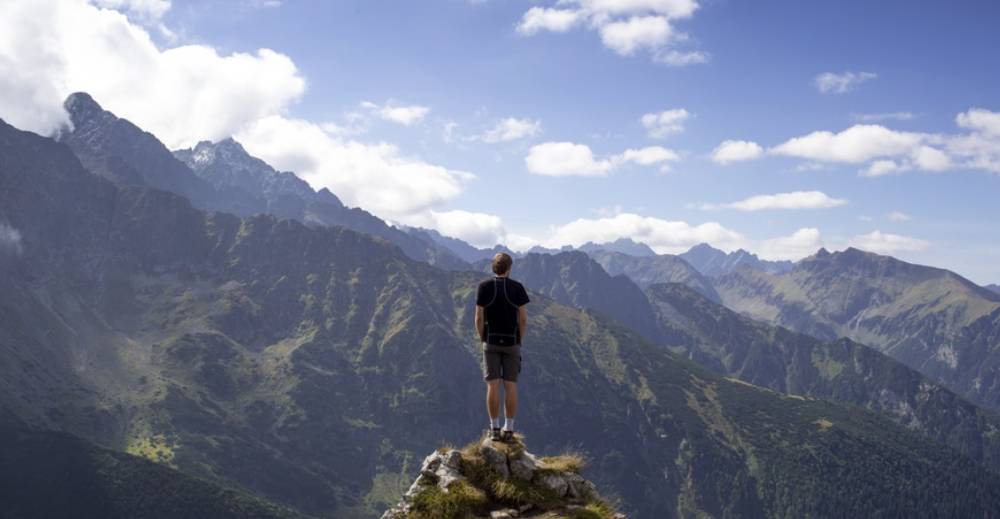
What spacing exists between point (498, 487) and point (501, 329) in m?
5.15

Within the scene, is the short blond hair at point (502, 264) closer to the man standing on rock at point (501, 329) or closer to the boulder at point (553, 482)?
the man standing on rock at point (501, 329)

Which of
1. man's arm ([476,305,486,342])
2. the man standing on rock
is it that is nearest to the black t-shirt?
the man standing on rock

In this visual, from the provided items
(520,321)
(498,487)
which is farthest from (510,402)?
(498,487)

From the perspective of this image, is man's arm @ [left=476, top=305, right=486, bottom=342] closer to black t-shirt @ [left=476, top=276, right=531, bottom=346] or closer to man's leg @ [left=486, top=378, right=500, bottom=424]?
black t-shirt @ [left=476, top=276, right=531, bottom=346]

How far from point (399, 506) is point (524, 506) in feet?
12.7

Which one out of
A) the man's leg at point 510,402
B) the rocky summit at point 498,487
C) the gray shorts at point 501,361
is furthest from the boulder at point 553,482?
the gray shorts at point 501,361

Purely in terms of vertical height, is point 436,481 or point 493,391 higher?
point 493,391

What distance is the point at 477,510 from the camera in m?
19.8

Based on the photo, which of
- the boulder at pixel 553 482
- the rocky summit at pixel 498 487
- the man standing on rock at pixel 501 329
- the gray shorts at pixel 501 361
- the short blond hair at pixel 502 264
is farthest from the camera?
the gray shorts at pixel 501 361

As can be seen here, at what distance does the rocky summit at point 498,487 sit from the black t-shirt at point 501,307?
3518mm

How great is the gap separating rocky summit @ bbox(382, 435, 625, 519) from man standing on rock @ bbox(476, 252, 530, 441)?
4.00ft

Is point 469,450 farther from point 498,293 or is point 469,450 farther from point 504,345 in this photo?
point 498,293

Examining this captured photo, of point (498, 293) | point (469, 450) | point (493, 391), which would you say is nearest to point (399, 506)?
point (469, 450)

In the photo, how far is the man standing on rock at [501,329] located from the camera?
22.4 meters
